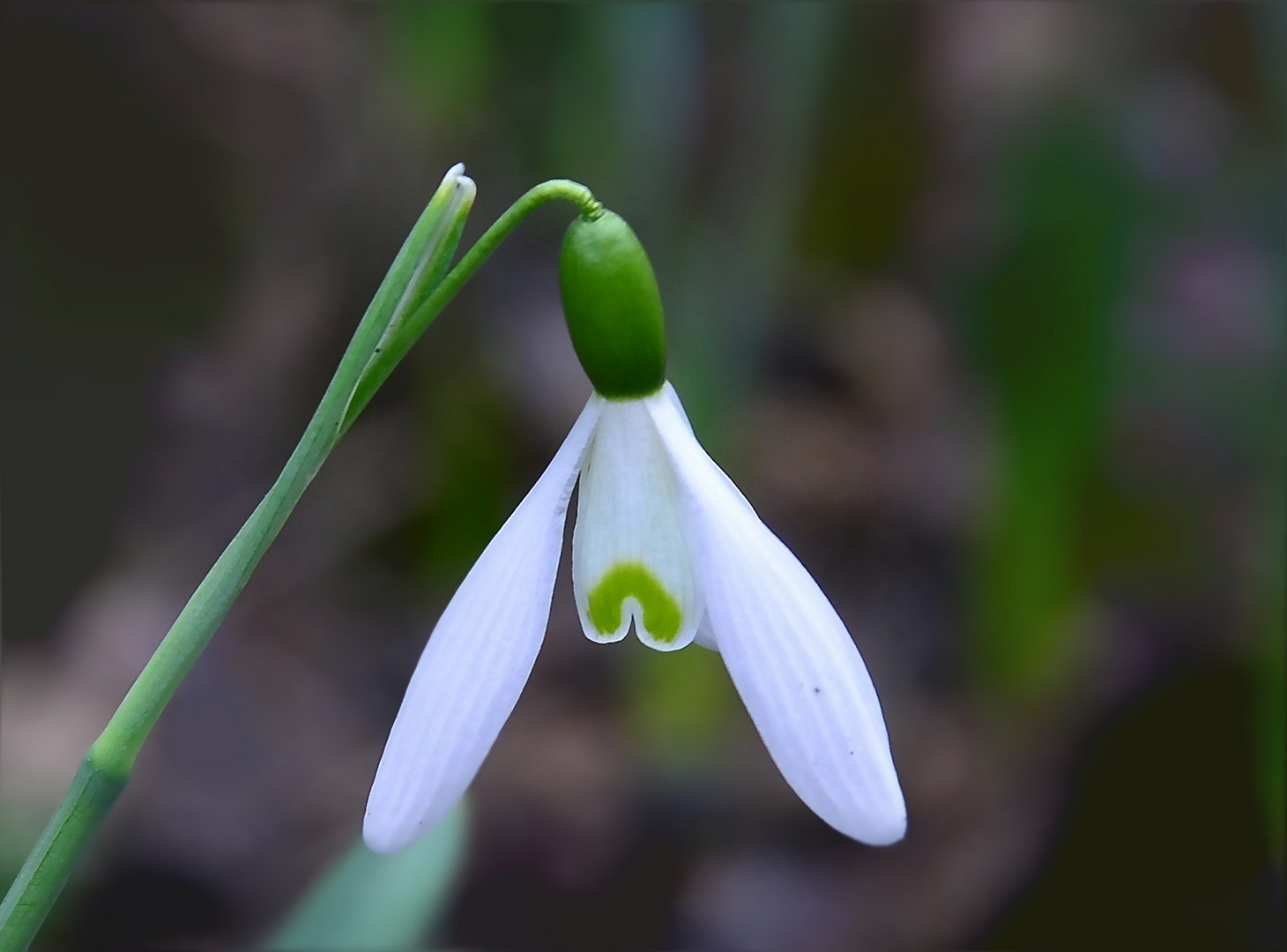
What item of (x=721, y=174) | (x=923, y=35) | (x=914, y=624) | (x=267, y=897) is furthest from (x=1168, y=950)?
(x=923, y=35)

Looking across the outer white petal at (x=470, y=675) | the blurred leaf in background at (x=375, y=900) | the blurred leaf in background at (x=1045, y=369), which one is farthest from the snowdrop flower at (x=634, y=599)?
the blurred leaf in background at (x=1045, y=369)

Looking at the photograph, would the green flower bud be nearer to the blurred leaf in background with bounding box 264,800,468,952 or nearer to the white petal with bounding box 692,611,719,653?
the white petal with bounding box 692,611,719,653

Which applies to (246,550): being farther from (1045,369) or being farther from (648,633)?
(1045,369)

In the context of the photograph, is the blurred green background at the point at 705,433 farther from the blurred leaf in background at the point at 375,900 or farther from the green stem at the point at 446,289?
the green stem at the point at 446,289

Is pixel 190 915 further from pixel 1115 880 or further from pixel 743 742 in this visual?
pixel 1115 880

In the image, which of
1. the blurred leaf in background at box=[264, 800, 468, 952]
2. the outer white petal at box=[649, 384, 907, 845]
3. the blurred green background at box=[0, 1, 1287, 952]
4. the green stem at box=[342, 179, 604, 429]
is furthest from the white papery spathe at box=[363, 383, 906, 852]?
the blurred green background at box=[0, 1, 1287, 952]

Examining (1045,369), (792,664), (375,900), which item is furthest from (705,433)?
(792,664)
